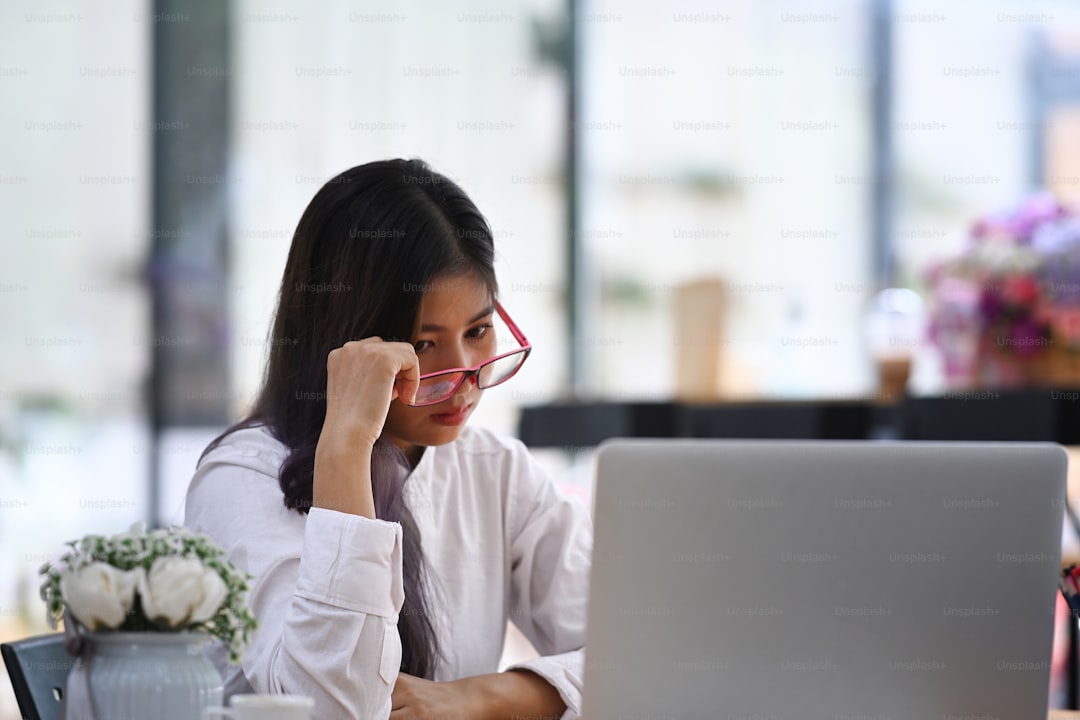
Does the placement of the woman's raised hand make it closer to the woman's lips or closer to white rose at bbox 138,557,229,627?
the woman's lips

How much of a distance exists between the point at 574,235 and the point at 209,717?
3.31m

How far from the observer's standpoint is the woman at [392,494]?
1.29 metres

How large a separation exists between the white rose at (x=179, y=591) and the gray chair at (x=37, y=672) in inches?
14.3

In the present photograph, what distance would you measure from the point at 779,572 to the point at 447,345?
0.63m

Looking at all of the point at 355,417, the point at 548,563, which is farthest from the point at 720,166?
the point at 355,417

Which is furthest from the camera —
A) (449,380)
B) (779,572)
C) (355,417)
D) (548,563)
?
(548,563)

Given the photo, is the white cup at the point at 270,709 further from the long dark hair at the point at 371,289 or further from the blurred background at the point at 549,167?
the blurred background at the point at 549,167

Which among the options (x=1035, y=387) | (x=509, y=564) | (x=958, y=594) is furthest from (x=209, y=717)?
(x=1035, y=387)

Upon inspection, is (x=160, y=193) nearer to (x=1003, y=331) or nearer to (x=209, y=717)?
(x=1003, y=331)

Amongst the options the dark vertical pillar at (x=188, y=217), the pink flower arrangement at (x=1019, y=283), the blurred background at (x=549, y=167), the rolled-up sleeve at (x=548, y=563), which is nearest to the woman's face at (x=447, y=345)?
the rolled-up sleeve at (x=548, y=563)

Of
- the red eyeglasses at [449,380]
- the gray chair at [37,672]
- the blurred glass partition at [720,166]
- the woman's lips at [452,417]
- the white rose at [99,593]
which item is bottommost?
the gray chair at [37,672]

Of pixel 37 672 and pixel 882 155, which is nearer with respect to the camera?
pixel 37 672

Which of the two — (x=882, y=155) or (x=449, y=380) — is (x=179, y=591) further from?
(x=882, y=155)

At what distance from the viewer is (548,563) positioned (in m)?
1.75
